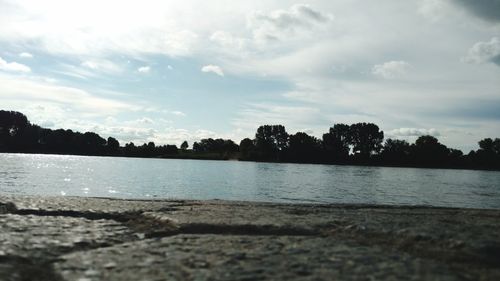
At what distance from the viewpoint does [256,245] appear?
9.82ft

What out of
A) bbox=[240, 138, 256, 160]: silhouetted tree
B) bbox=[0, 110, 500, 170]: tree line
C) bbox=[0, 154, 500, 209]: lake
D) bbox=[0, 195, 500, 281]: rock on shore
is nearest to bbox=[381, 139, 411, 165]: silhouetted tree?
bbox=[0, 110, 500, 170]: tree line

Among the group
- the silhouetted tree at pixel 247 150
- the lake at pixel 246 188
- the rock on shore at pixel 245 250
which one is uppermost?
the silhouetted tree at pixel 247 150

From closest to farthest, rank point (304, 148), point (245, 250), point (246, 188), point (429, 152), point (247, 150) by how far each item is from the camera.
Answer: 1. point (245, 250)
2. point (246, 188)
3. point (429, 152)
4. point (304, 148)
5. point (247, 150)

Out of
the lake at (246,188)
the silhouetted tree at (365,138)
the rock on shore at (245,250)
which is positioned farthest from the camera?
the silhouetted tree at (365,138)

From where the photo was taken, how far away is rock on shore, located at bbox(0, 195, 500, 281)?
2.32 m

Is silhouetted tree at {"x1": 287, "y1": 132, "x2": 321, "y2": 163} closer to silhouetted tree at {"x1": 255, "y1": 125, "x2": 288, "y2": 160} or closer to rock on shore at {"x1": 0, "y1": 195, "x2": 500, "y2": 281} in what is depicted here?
silhouetted tree at {"x1": 255, "y1": 125, "x2": 288, "y2": 160}

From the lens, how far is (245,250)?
2.85m

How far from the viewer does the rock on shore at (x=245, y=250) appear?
7.62 ft

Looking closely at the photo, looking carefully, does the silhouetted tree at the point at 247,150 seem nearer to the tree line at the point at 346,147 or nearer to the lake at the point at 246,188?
the tree line at the point at 346,147

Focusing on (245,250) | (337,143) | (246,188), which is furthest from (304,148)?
(245,250)

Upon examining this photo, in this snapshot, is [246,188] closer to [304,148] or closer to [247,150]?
[304,148]

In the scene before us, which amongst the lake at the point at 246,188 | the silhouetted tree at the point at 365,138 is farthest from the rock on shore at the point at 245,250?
the silhouetted tree at the point at 365,138

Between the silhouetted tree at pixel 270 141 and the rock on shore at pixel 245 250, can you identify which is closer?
the rock on shore at pixel 245 250

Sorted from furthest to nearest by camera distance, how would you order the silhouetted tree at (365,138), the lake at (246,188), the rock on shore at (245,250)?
the silhouetted tree at (365,138)
the lake at (246,188)
the rock on shore at (245,250)
